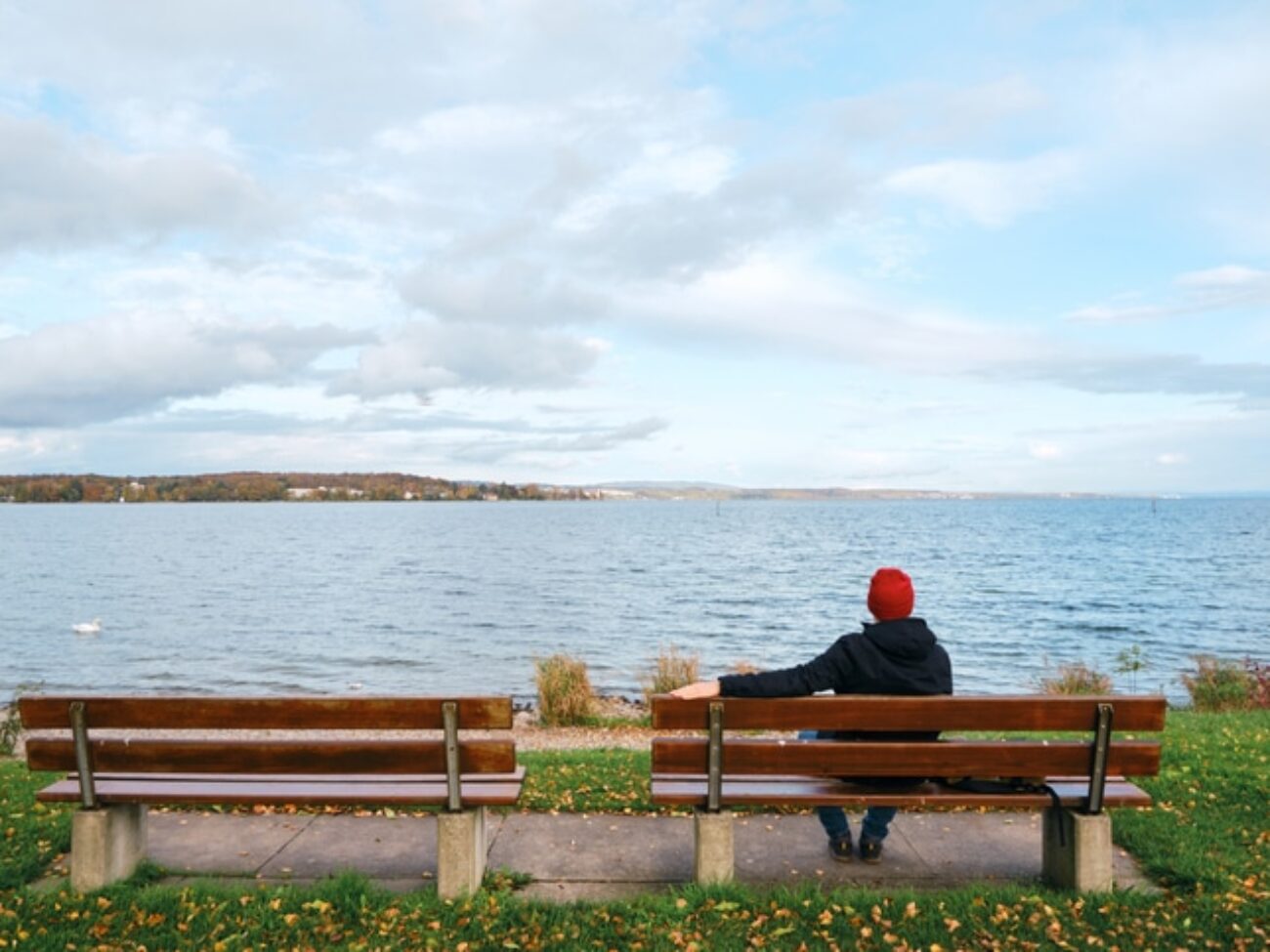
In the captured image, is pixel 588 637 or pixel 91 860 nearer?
pixel 91 860

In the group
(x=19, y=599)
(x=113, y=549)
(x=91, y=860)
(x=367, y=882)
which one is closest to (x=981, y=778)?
(x=367, y=882)

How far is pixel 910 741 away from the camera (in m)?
4.85

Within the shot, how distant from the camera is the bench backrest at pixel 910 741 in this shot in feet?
15.0

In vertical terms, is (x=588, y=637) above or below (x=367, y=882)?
below

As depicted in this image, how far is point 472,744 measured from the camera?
15.7ft

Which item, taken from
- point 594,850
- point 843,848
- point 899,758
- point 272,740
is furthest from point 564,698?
point 899,758

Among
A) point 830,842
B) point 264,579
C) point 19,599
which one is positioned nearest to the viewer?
point 830,842

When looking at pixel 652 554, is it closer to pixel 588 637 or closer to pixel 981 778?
pixel 588 637

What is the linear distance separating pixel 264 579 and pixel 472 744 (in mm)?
44746

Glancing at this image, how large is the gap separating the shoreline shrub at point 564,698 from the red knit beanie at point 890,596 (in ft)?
33.6

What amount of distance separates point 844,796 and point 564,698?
10345 millimetres

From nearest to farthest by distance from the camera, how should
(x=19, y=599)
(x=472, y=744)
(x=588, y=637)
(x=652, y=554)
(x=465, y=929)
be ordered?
(x=465, y=929), (x=472, y=744), (x=588, y=637), (x=19, y=599), (x=652, y=554)

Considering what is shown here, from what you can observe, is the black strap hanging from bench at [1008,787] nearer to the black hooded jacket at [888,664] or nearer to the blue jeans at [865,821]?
the black hooded jacket at [888,664]

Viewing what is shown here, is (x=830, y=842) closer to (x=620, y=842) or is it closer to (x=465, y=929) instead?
(x=620, y=842)
